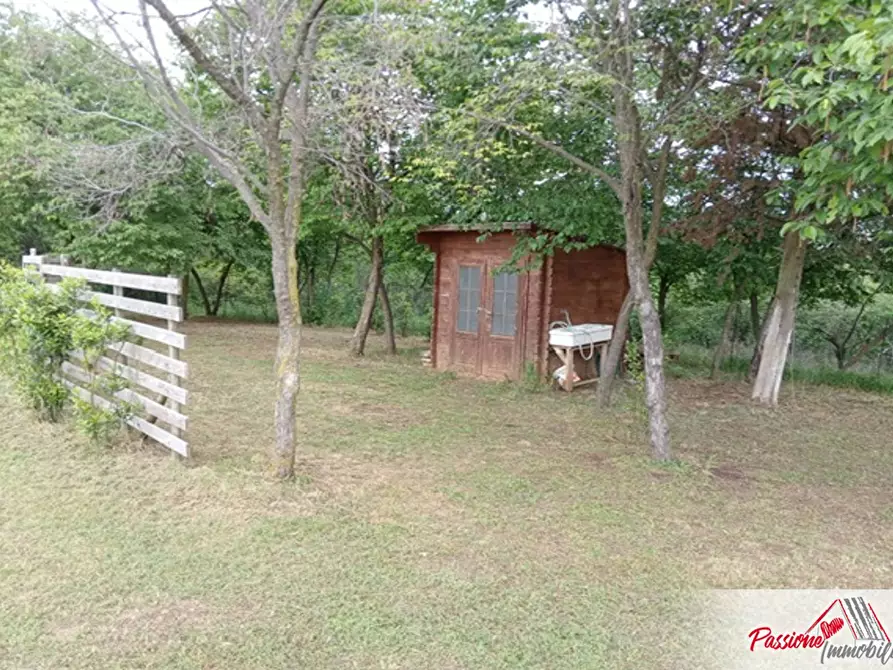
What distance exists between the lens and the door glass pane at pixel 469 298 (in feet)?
31.0

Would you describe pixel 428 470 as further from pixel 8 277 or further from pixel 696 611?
pixel 8 277

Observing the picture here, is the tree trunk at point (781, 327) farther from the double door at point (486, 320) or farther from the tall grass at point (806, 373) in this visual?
the double door at point (486, 320)

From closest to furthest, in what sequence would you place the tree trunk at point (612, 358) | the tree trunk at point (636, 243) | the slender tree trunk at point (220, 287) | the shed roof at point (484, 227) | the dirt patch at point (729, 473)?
the dirt patch at point (729, 473) < the tree trunk at point (636, 243) < the tree trunk at point (612, 358) < the shed roof at point (484, 227) < the slender tree trunk at point (220, 287)

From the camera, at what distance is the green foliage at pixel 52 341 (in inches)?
174

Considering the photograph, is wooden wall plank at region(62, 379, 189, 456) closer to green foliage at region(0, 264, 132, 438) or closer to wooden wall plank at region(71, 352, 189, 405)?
green foliage at region(0, 264, 132, 438)

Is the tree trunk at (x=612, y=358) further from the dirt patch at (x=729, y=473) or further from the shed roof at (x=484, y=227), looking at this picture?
the dirt patch at (x=729, y=473)

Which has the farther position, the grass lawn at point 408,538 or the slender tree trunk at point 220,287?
the slender tree trunk at point 220,287

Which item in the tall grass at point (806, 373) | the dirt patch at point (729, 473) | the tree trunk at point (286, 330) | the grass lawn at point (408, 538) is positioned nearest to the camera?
the grass lawn at point (408, 538)

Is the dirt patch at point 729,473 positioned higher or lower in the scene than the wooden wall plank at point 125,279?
lower

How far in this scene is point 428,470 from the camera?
4641 mm

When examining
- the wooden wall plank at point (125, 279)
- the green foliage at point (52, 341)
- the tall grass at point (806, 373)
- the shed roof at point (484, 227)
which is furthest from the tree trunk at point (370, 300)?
the green foliage at point (52, 341)

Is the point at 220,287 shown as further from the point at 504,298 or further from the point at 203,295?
the point at 504,298

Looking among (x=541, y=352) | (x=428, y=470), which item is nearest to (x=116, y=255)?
(x=541, y=352)

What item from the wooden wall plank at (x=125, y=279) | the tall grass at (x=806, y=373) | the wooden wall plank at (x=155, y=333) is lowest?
the tall grass at (x=806, y=373)
